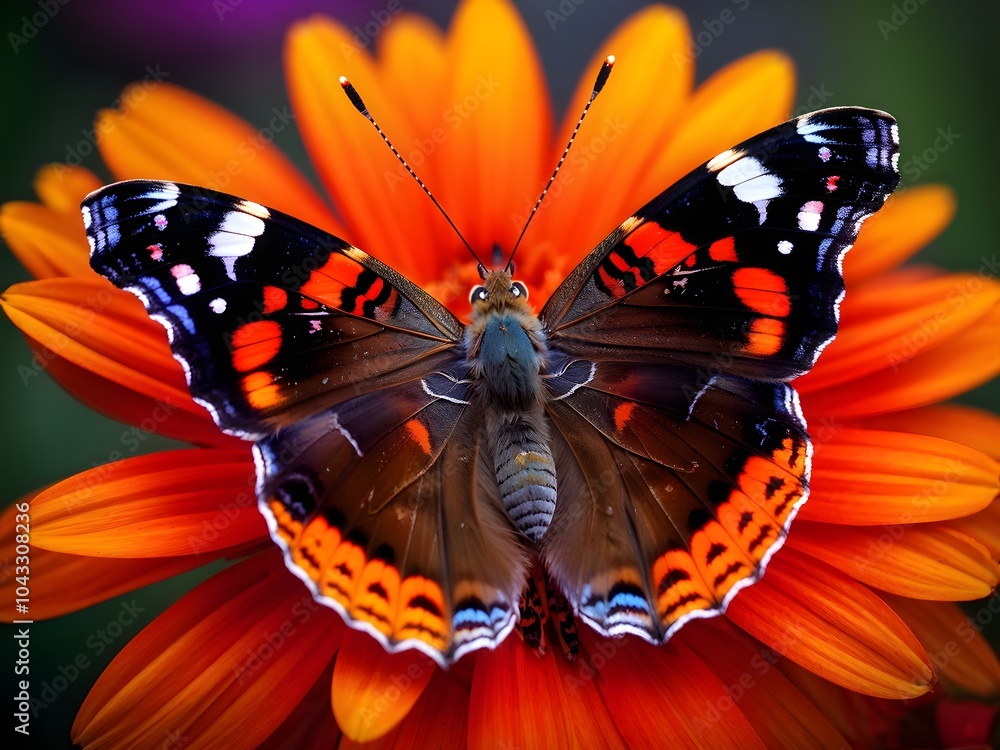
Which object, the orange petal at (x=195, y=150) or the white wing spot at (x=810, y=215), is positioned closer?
the white wing spot at (x=810, y=215)

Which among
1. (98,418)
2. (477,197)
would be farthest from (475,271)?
(98,418)

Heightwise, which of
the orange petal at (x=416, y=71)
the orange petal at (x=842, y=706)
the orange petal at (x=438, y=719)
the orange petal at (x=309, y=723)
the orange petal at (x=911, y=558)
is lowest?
the orange petal at (x=842, y=706)

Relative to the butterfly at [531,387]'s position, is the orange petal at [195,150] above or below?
above

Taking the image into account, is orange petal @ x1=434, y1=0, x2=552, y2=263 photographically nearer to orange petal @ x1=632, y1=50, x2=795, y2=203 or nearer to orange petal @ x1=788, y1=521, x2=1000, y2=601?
orange petal @ x1=632, y1=50, x2=795, y2=203

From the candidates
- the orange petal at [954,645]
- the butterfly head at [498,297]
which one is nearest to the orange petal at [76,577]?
the butterfly head at [498,297]

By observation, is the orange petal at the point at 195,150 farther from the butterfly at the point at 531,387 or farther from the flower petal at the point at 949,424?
the flower petal at the point at 949,424

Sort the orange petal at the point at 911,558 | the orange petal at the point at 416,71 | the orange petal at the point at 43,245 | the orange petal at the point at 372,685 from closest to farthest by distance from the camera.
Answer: the orange petal at the point at 372,685 < the orange petal at the point at 911,558 < the orange petal at the point at 43,245 < the orange petal at the point at 416,71
